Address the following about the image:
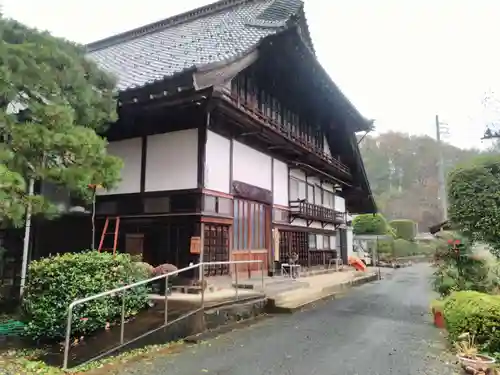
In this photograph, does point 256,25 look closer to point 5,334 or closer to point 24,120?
point 24,120

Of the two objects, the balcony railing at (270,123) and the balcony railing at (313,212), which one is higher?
the balcony railing at (270,123)

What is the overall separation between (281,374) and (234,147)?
715 cm

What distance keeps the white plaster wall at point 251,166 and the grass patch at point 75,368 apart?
588cm

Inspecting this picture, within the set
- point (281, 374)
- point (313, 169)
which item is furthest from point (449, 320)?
point (313, 169)

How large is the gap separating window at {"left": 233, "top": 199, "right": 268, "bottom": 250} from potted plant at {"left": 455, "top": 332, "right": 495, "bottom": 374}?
632 cm

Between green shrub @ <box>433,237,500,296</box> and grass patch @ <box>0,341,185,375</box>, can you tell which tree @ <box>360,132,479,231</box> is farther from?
grass patch @ <box>0,341,185,375</box>

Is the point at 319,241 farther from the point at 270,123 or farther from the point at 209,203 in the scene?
the point at 209,203

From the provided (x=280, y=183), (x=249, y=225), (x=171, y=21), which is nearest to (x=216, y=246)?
(x=249, y=225)

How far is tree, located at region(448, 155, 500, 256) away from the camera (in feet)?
24.9

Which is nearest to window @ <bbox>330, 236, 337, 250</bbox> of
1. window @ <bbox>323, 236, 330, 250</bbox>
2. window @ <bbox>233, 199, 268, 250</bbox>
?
window @ <bbox>323, 236, 330, 250</bbox>

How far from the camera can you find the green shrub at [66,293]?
5621 millimetres

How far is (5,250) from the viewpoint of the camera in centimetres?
963

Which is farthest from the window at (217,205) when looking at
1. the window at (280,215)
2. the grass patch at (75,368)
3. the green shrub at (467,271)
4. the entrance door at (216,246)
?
the green shrub at (467,271)

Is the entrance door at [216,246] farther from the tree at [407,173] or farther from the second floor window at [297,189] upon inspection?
the tree at [407,173]
